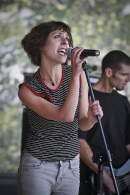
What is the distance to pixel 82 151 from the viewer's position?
3.07 meters

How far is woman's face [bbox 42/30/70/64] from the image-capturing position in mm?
2117

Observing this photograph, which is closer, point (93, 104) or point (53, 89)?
point (93, 104)

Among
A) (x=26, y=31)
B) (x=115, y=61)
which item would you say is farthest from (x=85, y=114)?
(x=26, y=31)

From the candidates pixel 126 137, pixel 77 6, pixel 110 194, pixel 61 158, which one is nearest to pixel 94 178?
pixel 110 194

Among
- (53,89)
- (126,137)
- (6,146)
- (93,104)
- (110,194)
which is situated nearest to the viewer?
(93,104)

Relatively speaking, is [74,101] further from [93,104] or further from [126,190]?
[126,190]

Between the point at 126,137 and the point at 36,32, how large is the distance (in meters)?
1.37

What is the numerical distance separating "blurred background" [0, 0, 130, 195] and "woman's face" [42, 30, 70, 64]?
322 centimetres

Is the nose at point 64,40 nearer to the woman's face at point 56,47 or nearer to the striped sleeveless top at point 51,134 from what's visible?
the woman's face at point 56,47

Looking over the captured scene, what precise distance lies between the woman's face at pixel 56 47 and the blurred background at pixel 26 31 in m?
3.22

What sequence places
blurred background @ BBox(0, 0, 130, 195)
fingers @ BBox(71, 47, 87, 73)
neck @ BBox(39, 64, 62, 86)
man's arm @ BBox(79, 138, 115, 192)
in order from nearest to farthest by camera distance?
1. fingers @ BBox(71, 47, 87, 73)
2. neck @ BBox(39, 64, 62, 86)
3. man's arm @ BBox(79, 138, 115, 192)
4. blurred background @ BBox(0, 0, 130, 195)

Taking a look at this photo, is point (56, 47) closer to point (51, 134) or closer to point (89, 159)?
point (51, 134)

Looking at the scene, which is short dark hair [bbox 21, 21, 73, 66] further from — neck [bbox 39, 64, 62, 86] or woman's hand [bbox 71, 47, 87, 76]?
woman's hand [bbox 71, 47, 87, 76]


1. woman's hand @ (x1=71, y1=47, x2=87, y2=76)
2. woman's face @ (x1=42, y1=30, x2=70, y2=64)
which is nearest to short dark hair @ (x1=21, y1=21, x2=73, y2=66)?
woman's face @ (x1=42, y1=30, x2=70, y2=64)
